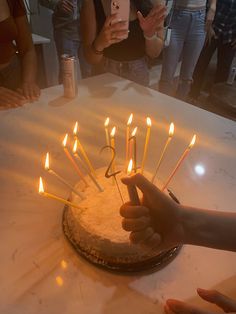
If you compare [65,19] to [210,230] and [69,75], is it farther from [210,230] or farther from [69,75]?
[210,230]

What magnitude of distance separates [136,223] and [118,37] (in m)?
1.22

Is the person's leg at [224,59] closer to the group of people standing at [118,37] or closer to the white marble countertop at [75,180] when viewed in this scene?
the group of people standing at [118,37]

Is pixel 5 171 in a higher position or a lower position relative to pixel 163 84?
higher

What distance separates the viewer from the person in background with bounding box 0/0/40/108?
5.13ft

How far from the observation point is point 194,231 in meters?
0.75

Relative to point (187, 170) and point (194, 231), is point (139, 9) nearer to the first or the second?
point (187, 170)

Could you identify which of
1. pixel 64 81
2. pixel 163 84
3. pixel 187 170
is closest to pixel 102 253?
pixel 187 170

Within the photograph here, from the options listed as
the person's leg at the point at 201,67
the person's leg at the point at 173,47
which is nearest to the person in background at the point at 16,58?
the person's leg at the point at 173,47

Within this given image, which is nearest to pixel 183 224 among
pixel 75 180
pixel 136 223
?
pixel 136 223

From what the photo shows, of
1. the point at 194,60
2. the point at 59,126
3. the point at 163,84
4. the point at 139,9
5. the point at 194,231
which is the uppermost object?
the point at 139,9

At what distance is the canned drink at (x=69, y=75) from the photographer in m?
1.50

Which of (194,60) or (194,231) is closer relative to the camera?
(194,231)

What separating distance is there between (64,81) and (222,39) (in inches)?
89.8

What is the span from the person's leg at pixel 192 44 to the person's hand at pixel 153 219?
2.28m
